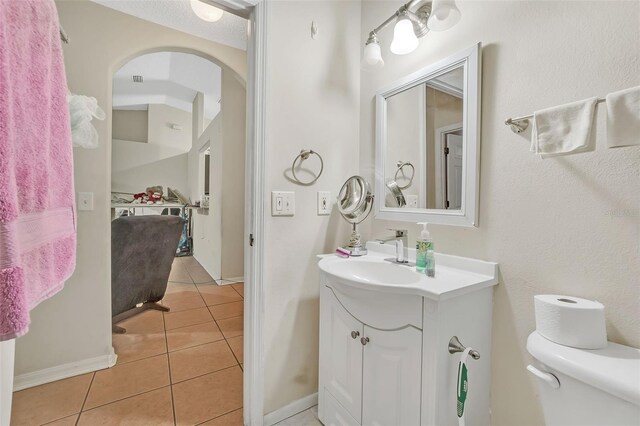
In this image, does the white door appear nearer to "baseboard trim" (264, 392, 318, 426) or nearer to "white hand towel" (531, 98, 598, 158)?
"white hand towel" (531, 98, 598, 158)

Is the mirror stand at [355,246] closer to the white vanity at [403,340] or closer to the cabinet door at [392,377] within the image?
the white vanity at [403,340]

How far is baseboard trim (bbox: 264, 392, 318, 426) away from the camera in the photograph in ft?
4.20

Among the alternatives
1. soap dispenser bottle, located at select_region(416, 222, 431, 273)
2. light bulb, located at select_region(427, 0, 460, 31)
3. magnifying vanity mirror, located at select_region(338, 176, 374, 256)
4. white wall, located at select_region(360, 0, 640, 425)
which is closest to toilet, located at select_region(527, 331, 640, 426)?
white wall, located at select_region(360, 0, 640, 425)

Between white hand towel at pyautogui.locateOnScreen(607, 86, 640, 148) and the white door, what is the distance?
18.4 inches

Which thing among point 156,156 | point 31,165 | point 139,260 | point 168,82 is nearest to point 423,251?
point 31,165

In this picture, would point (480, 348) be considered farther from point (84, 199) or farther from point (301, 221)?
point (84, 199)

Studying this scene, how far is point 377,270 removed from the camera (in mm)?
1233

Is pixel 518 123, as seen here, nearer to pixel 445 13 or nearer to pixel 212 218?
pixel 445 13

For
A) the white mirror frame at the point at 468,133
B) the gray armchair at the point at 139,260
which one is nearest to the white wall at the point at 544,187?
the white mirror frame at the point at 468,133

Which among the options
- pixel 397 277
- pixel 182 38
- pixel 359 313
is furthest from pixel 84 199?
pixel 397 277

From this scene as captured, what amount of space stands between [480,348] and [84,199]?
2192mm

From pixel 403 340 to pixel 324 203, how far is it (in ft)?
2.52

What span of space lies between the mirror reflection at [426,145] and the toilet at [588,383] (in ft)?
1.92

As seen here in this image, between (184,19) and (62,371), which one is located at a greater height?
(184,19)
